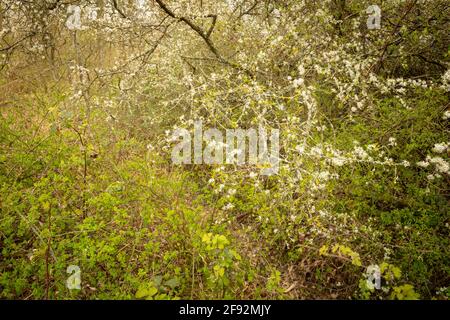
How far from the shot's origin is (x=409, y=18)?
4.70m

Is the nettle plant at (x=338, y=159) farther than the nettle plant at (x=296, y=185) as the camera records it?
Yes

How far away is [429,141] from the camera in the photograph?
3736 millimetres

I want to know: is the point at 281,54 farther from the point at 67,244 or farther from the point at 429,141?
the point at 67,244

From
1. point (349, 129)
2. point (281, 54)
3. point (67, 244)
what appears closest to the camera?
point (67, 244)

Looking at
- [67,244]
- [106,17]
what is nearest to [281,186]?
[67,244]

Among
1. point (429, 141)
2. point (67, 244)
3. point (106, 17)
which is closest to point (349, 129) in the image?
point (429, 141)

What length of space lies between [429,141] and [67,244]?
4198mm

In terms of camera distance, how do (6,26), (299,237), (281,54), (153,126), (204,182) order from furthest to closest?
1. (6,26)
2. (153,126)
3. (281,54)
4. (204,182)
5. (299,237)

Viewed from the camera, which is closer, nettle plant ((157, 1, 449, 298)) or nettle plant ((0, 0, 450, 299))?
nettle plant ((0, 0, 450, 299))

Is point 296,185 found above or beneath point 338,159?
beneath

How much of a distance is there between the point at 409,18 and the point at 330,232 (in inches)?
146

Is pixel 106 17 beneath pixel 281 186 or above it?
above

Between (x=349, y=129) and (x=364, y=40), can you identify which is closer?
(x=349, y=129)
